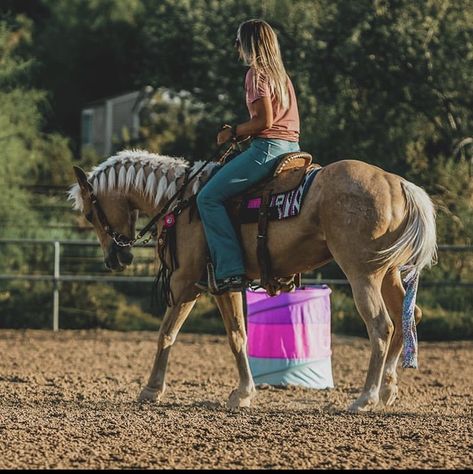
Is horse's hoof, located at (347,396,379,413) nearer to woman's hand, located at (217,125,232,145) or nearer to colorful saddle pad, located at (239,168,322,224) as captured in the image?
colorful saddle pad, located at (239,168,322,224)

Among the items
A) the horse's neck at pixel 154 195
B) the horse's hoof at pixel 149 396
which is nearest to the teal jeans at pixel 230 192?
the horse's neck at pixel 154 195

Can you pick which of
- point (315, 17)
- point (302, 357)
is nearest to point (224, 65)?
point (315, 17)

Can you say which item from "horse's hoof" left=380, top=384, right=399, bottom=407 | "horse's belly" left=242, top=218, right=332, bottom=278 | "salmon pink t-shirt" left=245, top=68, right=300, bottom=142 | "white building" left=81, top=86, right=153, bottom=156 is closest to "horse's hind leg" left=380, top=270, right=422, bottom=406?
"horse's hoof" left=380, top=384, right=399, bottom=407

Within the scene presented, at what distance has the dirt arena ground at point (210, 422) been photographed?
566 cm

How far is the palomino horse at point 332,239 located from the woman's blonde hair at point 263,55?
2.25 feet

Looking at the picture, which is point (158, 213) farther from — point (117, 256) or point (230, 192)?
point (230, 192)

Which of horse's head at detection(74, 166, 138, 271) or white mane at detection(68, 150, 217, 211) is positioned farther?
horse's head at detection(74, 166, 138, 271)

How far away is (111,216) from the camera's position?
880cm

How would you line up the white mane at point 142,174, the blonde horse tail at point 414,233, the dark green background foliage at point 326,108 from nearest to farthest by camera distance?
1. the blonde horse tail at point 414,233
2. the white mane at point 142,174
3. the dark green background foliage at point 326,108

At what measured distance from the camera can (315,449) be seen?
5926mm

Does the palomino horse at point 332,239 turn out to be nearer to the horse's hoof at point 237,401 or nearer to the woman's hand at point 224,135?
the horse's hoof at point 237,401

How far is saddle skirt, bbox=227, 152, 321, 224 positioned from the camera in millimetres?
7609

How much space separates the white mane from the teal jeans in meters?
0.51

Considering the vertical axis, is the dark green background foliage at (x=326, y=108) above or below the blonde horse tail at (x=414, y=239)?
above
